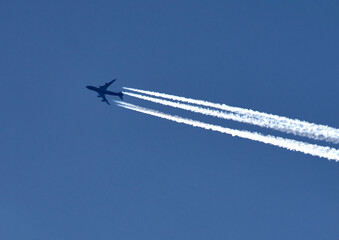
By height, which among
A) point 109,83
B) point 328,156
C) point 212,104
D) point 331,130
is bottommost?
point 328,156

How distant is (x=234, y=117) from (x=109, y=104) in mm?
48250

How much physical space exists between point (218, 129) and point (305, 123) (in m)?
16.3

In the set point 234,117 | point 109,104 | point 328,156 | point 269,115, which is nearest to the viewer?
point 328,156

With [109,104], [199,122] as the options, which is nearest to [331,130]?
[199,122]

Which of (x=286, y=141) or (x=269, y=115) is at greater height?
(x=269, y=115)

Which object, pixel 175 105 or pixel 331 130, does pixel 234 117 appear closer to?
pixel 175 105

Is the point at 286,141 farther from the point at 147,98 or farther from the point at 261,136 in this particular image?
the point at 147,98

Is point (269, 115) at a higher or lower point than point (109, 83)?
lower

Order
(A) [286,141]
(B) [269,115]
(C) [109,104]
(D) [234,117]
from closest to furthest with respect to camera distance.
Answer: (A) [286,141] < (B) [269,115] < (D) [234,117] < (C) [109,104]

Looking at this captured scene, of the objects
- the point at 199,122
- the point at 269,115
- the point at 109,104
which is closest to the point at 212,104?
the point at 199,122

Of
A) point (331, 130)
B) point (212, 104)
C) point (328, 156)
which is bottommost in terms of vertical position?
point (328, 156)

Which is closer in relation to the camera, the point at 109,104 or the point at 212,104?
the point at 212,104

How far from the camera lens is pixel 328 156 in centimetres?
7212

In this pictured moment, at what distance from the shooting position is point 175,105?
108875 mm
